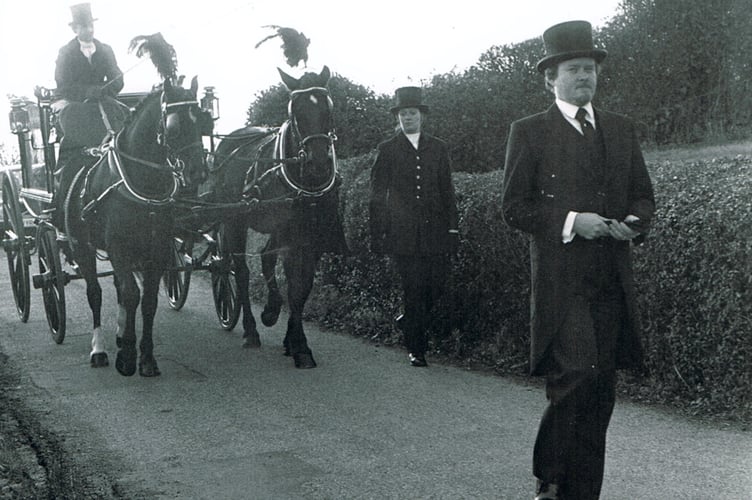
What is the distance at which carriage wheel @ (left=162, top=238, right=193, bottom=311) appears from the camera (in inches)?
434

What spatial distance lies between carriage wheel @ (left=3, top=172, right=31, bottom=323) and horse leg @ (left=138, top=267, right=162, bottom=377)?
114 inches

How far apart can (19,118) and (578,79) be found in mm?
8296

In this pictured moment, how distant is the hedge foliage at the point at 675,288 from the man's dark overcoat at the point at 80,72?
3.53m

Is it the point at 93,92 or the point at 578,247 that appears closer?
the point at 578,247

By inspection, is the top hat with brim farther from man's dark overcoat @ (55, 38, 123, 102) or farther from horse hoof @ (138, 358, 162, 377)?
horse hoof @ (138, 358, 162, 377)

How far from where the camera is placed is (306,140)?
27.7 feet

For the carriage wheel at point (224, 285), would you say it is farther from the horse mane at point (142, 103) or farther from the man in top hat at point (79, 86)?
the horse mane at point (142, 103)

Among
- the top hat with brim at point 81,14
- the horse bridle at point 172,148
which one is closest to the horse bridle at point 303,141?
the horse bridle at point 172,148

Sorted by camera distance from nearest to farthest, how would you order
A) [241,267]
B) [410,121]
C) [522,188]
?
1. [522,188]
2. [410,121]
3. [241,267]

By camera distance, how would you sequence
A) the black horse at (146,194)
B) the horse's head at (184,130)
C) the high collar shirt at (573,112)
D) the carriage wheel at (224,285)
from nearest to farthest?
the high collar shirt at (573,112)
the horse's head at (184,130)
the black horse at (146,194)
the carriage wheel at (224,285)

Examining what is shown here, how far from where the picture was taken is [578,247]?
454 centimetres

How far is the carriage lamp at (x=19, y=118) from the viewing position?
11266mm

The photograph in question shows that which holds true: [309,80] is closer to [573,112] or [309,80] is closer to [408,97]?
[408,97]

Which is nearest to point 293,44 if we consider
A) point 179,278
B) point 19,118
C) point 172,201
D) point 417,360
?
point 172,201
